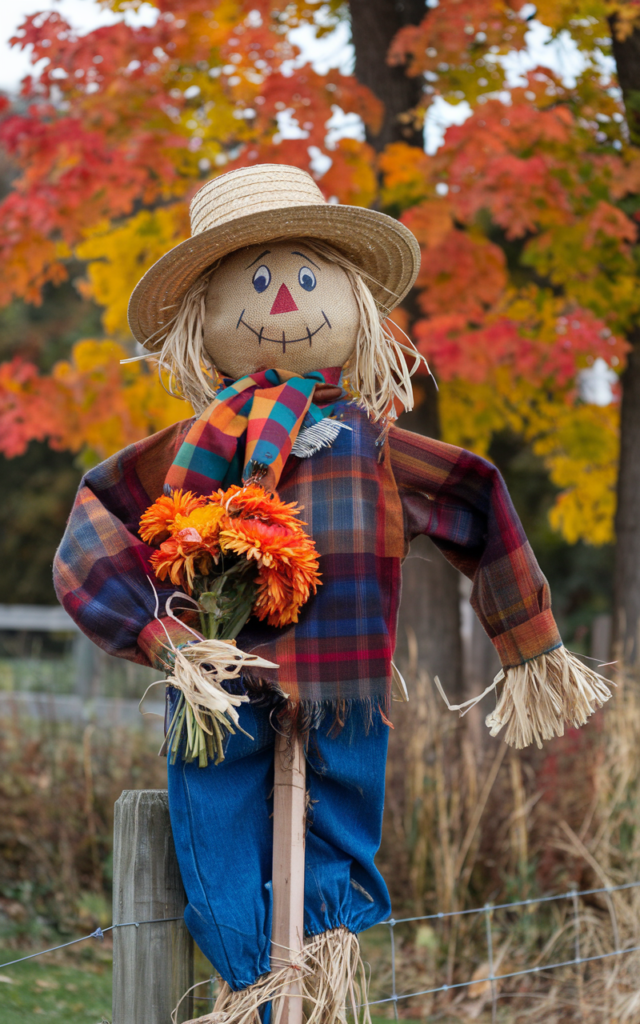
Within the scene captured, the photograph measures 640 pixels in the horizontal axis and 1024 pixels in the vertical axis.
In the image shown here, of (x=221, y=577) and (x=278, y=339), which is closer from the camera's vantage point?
(x=221, y=577)

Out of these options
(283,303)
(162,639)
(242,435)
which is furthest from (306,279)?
(162,639)

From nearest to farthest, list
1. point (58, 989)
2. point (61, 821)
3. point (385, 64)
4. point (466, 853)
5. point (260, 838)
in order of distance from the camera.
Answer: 1. point (260, 838)
2. point (58, 989)
3. point (466, 853)
4. point (61, 821)
5. point (385, 64)

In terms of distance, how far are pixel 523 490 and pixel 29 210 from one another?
7.76 meters

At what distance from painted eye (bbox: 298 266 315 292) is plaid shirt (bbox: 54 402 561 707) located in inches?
10.1

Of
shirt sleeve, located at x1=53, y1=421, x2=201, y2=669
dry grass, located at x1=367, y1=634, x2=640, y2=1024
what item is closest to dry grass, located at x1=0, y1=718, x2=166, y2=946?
dry grass, located at x1=367, y1=634, x2=640, y2=1024

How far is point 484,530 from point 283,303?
644 mm

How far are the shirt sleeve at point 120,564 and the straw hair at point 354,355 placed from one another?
5.0 inches

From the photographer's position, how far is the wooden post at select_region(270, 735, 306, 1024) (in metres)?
1.69

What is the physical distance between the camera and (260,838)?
1771mm

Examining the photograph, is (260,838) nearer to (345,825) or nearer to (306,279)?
(345,825)

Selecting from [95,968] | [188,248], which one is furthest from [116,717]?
[188,248]

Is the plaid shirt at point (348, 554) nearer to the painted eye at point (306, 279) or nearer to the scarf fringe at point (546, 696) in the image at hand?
the scarf fringe at point (546, 696)

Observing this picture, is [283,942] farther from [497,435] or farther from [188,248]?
[497,435]

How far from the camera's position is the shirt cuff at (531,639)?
1.87m
